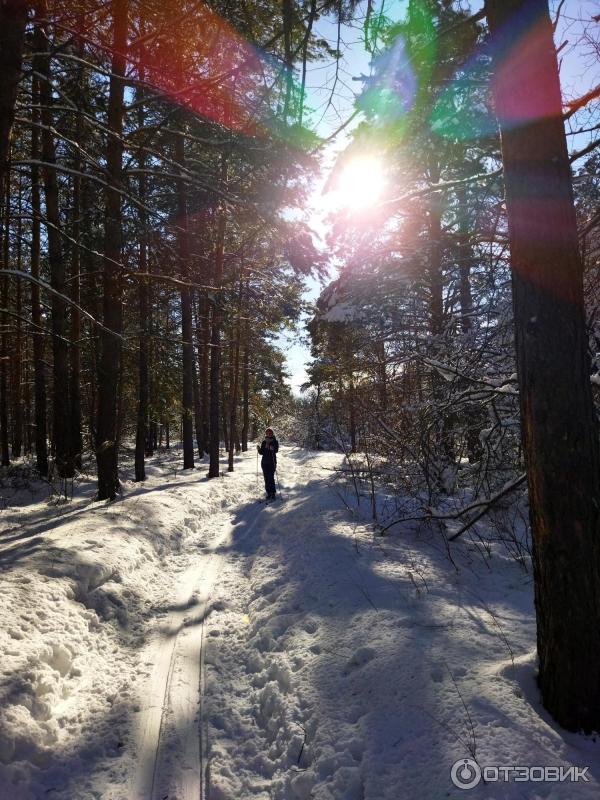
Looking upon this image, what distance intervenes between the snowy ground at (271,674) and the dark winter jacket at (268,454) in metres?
5.43

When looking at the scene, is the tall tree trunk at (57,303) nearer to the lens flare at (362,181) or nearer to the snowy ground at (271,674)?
the snowy ground at (271,674)

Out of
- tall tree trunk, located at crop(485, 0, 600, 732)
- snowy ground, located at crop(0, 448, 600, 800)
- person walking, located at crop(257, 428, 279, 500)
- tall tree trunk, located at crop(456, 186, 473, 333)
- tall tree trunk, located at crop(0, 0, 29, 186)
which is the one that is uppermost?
tall tree trunk, located at crop(0, 0, 29, 186)

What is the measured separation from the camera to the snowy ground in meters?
2.69

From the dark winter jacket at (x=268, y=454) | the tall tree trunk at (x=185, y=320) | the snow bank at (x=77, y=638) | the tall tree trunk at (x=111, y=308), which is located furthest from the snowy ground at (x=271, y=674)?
the tall tree trunk at (x=185, y=320)

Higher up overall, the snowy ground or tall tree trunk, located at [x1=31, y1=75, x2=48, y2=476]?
tall tree trunk, located at [x1=31, y1=75, x2=48, y2=476]

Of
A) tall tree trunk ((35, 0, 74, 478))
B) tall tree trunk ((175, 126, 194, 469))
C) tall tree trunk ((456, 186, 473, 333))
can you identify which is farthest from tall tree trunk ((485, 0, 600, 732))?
tall tree trunk ((35, 0, 74, 478))

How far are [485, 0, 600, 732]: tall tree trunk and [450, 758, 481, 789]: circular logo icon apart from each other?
0.63m

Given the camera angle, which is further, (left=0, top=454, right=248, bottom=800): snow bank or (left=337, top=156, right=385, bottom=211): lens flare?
(left=337, top=156, right=385, bottom=211): lens flare

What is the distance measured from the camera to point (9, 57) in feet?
13.6

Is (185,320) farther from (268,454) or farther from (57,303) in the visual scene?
(268,454)

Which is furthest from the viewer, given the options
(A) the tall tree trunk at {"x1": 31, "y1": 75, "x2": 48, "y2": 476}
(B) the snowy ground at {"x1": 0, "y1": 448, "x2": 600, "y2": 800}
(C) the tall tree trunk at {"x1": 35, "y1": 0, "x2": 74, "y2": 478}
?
(A) the tall tree trunk at {"x1": 31, "y1": 75, "x2": 48, "y2": 476}

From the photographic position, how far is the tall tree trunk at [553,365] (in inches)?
100

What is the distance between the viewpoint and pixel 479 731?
265 cm

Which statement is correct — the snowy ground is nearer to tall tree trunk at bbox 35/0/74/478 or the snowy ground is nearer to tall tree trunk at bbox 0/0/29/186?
tall tree trunk at bbox 0/0/29/186
